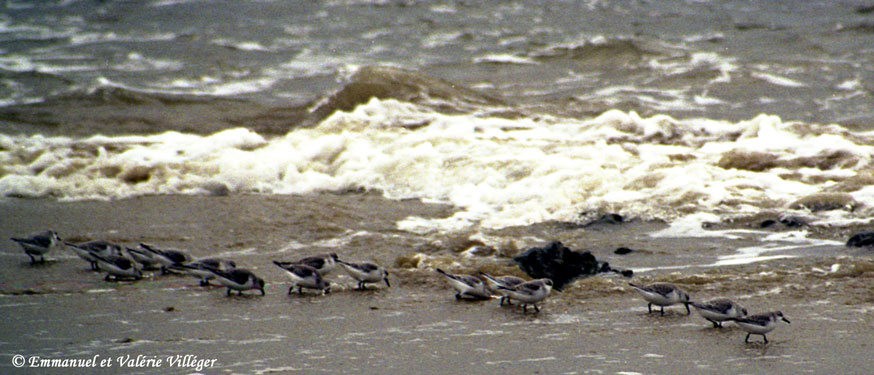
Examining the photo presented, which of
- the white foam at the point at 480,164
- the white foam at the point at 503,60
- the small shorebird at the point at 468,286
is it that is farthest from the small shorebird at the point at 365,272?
the white foam at the point at 503,60

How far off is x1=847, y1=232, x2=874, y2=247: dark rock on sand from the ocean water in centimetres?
80

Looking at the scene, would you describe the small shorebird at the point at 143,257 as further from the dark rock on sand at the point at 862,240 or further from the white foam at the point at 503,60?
the white foam at the point at 503,60

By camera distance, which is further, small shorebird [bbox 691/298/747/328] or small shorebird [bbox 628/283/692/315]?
small shorebird [bbox 628/283/692/315]

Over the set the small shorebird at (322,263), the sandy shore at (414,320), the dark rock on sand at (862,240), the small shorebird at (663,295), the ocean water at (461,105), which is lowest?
the sandy shore at (414,320)

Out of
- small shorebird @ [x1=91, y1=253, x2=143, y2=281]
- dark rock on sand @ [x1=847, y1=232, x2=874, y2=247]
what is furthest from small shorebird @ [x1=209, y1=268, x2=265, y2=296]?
dark rock on sand @ [x1=847, y1=232, x2=874, y2=247]

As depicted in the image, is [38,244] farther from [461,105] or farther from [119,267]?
[461,105]

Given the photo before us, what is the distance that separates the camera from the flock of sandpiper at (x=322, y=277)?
572cm

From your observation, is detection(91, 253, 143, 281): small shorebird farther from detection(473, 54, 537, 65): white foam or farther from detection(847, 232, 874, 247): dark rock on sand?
detection(473, 54, 537, 65): white foam

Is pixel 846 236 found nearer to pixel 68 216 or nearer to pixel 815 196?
pixel 815 196

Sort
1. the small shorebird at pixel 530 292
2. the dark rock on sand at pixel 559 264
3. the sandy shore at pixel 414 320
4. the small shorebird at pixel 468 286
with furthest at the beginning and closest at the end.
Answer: the dark rock on sand at pixel 559 264
the small shorebird at pixel 468 286
the small shorebird at pixel 530 292
the sandy shore at pixel 414 320

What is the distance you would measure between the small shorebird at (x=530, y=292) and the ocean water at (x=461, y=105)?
2.89m

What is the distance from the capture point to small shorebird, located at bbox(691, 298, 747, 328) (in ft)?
18.4

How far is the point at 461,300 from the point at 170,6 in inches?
911

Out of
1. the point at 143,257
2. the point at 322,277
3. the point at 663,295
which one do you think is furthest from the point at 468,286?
the point at 143,257
